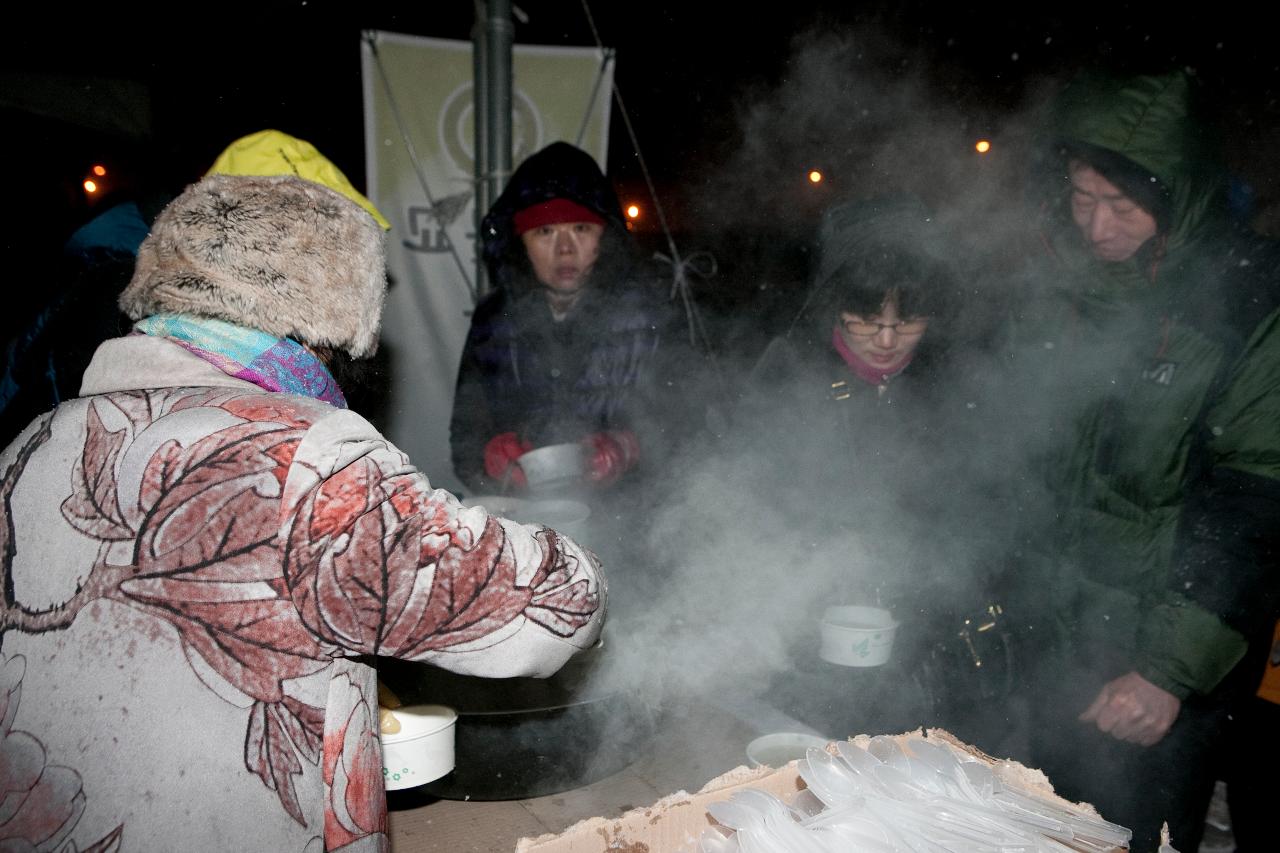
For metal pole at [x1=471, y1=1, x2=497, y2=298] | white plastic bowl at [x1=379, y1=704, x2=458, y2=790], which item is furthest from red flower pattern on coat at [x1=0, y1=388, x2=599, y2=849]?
metal pole at [x1=471, y1=1, x2=497, y2=298]

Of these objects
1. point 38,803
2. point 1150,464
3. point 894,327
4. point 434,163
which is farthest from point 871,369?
point 434,163

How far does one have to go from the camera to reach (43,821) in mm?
983

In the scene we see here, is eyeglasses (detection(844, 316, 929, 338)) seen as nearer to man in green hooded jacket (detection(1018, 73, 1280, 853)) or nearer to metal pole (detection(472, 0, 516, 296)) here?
man in green hooded jacket (detection(1018, 73, 1280, 853))

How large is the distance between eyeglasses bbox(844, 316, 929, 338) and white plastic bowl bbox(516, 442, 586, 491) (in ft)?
3.66

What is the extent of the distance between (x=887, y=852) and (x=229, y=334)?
1203mm

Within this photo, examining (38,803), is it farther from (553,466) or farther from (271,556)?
(553,466)

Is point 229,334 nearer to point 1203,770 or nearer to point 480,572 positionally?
point 480,572

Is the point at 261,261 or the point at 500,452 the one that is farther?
the point at 500,452

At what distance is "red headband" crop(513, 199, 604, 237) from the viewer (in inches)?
138

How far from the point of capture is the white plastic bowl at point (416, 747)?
135 cm

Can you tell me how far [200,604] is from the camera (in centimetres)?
100

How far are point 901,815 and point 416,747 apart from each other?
84 cm

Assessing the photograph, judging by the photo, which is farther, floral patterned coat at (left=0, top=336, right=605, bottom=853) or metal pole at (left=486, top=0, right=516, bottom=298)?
metal pole at (left=486, top=0, right=516, bottom=298)

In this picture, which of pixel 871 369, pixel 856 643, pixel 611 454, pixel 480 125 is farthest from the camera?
pixel 480 125
